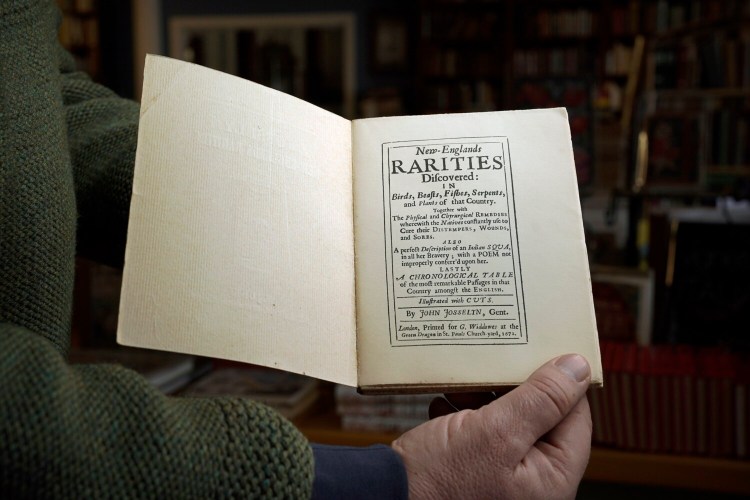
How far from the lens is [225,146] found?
63cm

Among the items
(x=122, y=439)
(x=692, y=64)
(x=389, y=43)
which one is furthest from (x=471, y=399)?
(x=389, y=43)

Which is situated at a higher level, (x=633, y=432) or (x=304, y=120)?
(x=304, y=120)

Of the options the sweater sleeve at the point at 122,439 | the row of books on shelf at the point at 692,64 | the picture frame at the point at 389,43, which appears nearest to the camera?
the sweater sleeve at the point at 122,439

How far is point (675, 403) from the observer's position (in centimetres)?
115

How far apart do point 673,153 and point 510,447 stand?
1.01m

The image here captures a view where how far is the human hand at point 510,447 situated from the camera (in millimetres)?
564

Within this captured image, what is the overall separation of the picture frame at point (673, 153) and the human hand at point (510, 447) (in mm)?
890

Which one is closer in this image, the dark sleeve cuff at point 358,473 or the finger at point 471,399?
the dark sleeve cuff at point 358,473

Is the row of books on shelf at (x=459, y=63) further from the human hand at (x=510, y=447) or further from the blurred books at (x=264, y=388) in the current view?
the human hand at (x=510, y=447)

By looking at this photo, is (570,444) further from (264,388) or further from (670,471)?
(264,388)

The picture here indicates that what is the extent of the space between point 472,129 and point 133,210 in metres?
0.37

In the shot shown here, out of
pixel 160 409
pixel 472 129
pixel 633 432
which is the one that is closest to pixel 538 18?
pixel 633 432

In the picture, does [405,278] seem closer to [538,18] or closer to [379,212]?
[379,212]

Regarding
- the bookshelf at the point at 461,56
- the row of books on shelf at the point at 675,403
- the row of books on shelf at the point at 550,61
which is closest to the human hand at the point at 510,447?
the row of books on shelf at the point at 675,403
